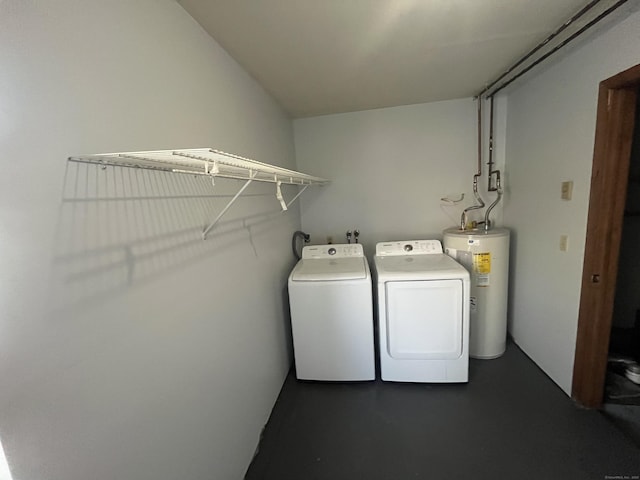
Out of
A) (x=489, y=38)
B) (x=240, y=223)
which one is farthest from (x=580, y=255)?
(x=240, y=223)

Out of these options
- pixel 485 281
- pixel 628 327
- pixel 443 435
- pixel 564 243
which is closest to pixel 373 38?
pixel 564 243

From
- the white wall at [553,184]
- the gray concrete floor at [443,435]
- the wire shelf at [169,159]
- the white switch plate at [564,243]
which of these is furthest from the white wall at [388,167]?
the wire shelf at [169,159]

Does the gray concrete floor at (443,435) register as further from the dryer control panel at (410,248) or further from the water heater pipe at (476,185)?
the water heater pipe at (476,185)

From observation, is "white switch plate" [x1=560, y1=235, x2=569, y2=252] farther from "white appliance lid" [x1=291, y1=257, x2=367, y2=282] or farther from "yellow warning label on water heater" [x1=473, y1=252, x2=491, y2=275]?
"white appliance lid" [x1=291, y1=257, x2=367, y2=282]

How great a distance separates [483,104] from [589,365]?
2279 mm

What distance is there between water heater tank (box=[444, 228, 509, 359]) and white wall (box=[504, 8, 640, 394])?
0.21 metres

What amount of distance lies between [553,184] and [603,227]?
492mm

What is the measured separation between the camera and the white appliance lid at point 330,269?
212 centimetres

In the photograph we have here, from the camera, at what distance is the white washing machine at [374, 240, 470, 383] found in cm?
205

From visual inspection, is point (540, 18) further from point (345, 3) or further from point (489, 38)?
point (345, 3)

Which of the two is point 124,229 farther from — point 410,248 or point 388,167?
point 388,167

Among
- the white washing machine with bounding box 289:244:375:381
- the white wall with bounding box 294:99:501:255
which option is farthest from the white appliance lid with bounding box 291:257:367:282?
the white wall with bounding box 294:99:501:255

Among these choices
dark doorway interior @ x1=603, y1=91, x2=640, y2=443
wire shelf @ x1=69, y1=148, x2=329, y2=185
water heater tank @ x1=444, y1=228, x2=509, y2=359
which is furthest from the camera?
water heater tank @ x1=444, y1=228, x2=509, y2=359

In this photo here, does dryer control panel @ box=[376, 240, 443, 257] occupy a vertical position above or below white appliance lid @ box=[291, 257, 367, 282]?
above
